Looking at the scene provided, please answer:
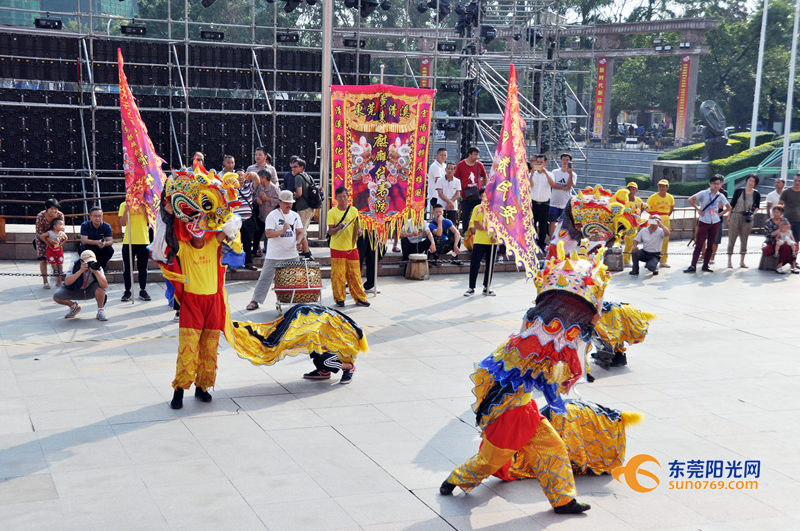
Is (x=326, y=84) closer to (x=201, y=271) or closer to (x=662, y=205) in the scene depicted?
(x=662, y=205)

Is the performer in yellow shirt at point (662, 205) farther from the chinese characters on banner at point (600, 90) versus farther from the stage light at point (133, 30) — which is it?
the chinese characters on banner at point (600, 90)

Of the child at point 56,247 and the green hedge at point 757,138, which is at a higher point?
the green hedge at point 757,138

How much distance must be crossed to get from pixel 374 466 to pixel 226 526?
124cm

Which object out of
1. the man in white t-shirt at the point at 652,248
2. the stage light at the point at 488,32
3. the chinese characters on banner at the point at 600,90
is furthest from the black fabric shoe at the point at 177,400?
the chinese characters on banner at the point at 600,90

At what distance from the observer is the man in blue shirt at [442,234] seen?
13.1m

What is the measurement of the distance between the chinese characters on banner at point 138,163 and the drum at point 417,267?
4.17m

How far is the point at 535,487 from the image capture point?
17.5 feet

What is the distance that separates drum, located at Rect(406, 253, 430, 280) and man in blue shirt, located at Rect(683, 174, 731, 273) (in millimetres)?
4629

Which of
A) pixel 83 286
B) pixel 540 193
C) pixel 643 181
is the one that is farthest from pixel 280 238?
pixel 643 181

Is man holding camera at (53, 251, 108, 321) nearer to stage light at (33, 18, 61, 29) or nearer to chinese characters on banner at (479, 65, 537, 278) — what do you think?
chinese characters on banner at (479, 65, 537, 278)

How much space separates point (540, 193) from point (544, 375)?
8793 mm

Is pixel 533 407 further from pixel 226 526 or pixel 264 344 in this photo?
pixel 264 344

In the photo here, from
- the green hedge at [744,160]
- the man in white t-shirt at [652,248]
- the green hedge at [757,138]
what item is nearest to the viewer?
the man in white t-shirt at [652,248]

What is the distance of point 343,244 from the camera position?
34.1 ft
